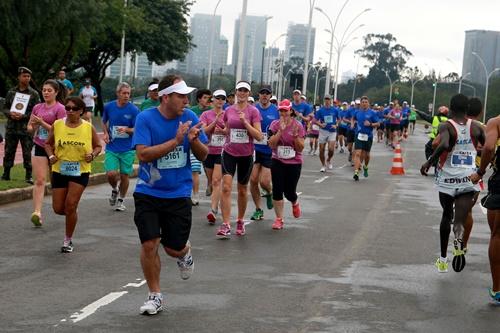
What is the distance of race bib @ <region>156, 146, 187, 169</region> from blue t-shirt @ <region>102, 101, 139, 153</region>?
6.35m

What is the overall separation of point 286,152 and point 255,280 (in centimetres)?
429

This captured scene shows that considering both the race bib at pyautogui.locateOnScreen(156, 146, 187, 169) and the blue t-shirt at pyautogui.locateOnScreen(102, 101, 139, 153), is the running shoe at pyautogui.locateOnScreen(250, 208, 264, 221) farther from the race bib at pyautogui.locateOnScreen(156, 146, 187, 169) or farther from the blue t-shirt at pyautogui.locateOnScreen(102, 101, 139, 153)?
the race bib at pyautogui.locateOnScreen(156, 146, 187, 169)

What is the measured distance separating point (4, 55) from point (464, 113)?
41154 mm

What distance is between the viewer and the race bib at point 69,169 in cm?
1068

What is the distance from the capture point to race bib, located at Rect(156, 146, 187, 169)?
7.68 m

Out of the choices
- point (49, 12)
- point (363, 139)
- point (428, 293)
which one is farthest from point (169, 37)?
point (428, 293)

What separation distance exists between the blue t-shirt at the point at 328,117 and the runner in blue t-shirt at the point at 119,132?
1303 cm

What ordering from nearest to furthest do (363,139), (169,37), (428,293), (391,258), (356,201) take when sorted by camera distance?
(428,293), (391,258), (356,201), (363,139), (169,37)

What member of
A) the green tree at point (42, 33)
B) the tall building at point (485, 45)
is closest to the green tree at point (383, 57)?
the tall building at point (485, 45)

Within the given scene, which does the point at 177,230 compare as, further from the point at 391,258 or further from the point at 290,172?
the point at 290,172

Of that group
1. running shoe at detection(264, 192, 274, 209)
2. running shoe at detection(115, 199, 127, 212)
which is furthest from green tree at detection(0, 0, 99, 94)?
running shoe at detection(264, 192, 274, 209)

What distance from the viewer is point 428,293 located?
9.04 metres

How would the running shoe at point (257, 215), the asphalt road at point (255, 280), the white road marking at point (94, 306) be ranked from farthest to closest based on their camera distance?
1. the running shoe at point (257, 215)
2. the asphalt road at point (255, 280)
3. the white road marking at point (94, 306)

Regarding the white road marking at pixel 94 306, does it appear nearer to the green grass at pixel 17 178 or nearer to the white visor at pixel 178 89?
the white visor at pixel 178 89
